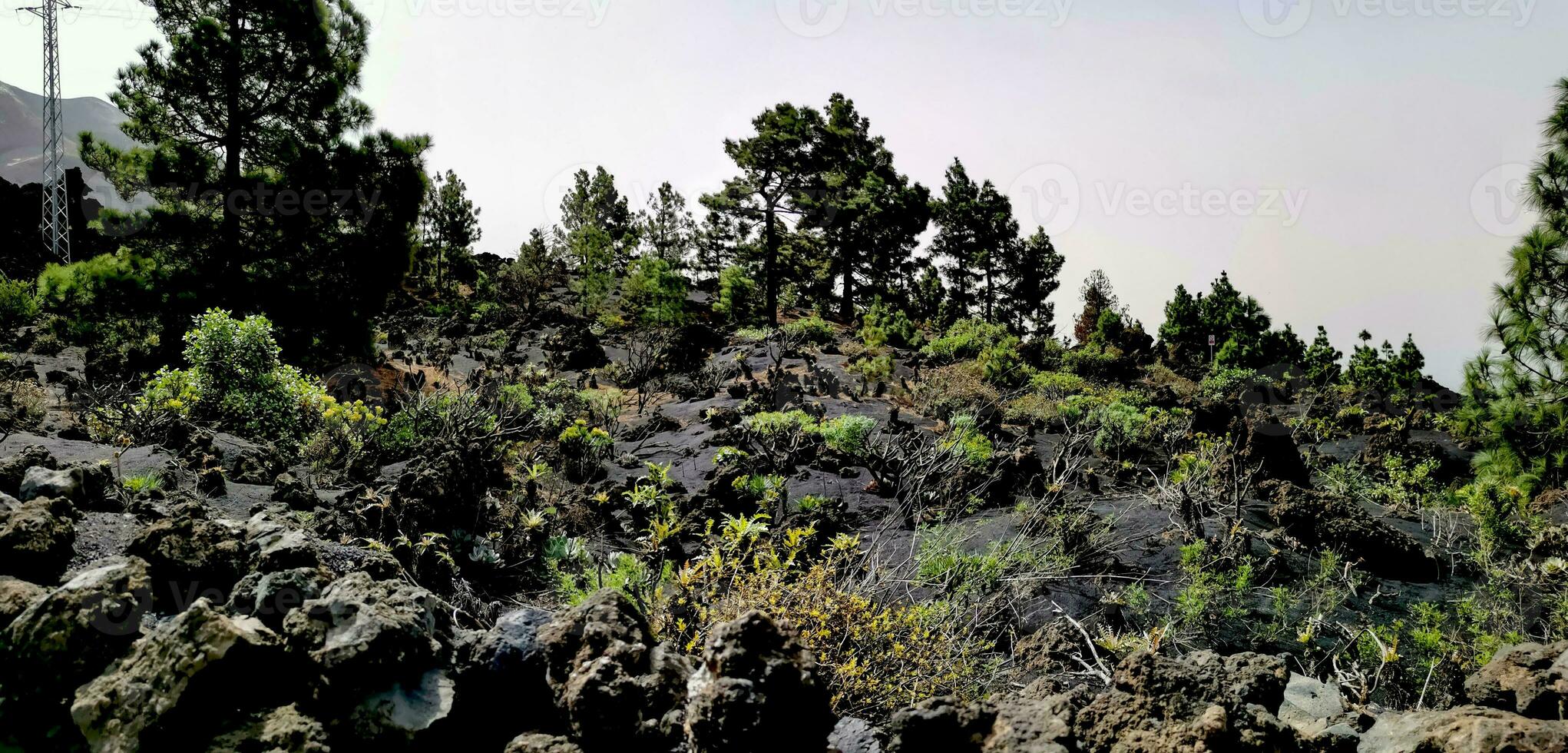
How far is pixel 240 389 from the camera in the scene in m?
9.50

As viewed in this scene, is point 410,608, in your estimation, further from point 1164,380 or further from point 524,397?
point 1164,380

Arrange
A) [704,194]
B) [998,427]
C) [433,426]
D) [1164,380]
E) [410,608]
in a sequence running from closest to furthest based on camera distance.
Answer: [410,608] → [433,426] → [998,427] → [1164,380] → [704,194]

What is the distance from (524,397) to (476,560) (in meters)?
7.34

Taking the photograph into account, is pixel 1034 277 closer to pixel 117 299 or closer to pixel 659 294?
pixel 659 294

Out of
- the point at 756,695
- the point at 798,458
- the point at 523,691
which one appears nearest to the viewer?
the point at 756,695

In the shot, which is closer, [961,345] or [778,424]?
[778,424]

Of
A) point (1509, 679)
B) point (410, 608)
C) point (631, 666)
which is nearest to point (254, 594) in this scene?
point (410, 608)

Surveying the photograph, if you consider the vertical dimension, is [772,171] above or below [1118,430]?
above

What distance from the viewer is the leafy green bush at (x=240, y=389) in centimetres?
906

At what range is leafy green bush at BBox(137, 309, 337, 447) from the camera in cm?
906

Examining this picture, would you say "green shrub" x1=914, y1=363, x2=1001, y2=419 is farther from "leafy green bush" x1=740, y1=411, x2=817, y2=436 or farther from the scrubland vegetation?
"leafy green bush" x1=740, y1=411, x2=817, y2=436

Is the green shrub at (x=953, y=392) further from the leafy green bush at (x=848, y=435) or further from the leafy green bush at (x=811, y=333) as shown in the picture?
the leafy green bush at (x=811, y=333)

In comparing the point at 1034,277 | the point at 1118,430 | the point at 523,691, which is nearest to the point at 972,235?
the point at 1034,277

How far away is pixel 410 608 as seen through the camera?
3.33m
